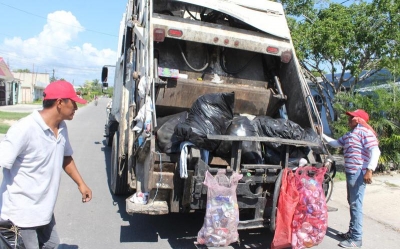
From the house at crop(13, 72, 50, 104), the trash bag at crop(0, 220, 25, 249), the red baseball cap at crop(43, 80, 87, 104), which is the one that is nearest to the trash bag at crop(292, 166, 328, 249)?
the red baseball cap at crop(43, 80, 87, 104)

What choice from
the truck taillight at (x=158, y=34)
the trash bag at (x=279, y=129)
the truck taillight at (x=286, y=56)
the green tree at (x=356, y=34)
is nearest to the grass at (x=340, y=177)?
the green tree at (x=356, y=34)

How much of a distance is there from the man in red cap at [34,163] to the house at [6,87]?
3090 centimetres

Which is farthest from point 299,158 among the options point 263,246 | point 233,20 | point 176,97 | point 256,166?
point 233,20

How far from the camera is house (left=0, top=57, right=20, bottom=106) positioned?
30.9m

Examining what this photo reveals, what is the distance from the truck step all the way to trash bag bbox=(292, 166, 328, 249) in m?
1.29

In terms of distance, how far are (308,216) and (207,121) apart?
1.36 meters

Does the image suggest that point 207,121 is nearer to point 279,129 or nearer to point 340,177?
point 279,129

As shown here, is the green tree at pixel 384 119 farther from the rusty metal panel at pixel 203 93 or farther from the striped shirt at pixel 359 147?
the striped shirt at pixel 359 147

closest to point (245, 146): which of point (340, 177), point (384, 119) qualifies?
point (340, 177)

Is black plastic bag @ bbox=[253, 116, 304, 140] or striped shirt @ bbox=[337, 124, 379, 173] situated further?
striped shirt @ bbox=[337, 124, 379, 173]

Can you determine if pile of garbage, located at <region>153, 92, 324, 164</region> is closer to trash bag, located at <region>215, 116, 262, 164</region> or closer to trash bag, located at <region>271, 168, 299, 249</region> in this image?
trash bag, located at <region>215, 116, 262, 164</region>

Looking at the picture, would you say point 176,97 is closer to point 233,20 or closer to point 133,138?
point 133,138

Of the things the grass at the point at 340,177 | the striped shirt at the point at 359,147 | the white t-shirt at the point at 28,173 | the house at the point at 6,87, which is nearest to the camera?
the white t-shirt at the point at 28,173

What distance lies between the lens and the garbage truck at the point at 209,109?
12.4 feet
